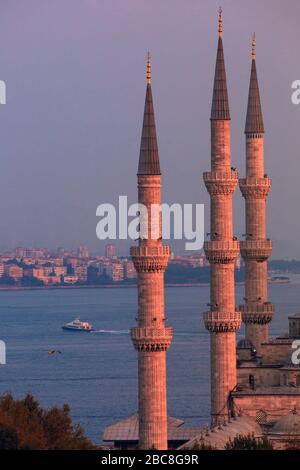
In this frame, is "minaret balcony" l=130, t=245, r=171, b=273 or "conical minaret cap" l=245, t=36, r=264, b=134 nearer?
"minaret balcony" l=130, t=245, r=171, b=273

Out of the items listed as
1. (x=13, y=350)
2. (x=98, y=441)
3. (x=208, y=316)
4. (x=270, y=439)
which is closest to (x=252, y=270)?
(x=208, y=316)

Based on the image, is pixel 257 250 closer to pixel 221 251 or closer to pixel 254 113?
pixel 254 113

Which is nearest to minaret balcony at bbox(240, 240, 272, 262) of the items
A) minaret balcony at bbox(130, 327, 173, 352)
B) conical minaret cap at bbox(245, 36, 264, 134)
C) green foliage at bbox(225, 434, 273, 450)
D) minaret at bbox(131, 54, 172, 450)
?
conical minaret cap at bbox(245, 36, 264, 134)

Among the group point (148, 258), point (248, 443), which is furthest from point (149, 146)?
point (248, 443)

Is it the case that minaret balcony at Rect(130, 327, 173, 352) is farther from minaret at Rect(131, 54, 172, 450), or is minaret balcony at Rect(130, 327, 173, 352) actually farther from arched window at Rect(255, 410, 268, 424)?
arched window at Rect(255, 410, 268, 424)

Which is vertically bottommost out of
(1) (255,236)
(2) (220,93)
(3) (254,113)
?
(1) (255,236)

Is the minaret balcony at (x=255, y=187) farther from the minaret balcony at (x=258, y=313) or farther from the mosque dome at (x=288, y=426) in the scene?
the mosque dome at (x=288, y=426)
